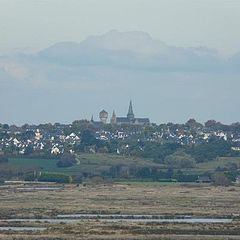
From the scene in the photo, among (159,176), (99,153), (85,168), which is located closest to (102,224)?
(159,176)

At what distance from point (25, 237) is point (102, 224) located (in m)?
11.7

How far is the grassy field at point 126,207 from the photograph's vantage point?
196 feet

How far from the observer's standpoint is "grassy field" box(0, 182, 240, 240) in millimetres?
59875

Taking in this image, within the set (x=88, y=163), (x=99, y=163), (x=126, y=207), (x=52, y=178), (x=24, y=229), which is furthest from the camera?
(x=88, y=163)

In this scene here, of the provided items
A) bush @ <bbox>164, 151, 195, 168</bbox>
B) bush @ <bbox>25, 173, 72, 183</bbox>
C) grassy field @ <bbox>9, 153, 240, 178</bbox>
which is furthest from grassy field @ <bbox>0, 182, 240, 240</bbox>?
bush @ <bbox>164, 151, 195, 168</bbox>

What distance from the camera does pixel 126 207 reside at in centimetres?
8831

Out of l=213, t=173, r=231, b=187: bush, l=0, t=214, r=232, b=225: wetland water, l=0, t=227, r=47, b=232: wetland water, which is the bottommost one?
l=0, t=227, r=47, b=232: wetland water

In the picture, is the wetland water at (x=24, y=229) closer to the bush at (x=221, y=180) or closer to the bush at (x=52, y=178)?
the bush at (x=221, y=180)

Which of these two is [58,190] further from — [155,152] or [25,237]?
[155,152]

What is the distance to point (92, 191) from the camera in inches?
4631

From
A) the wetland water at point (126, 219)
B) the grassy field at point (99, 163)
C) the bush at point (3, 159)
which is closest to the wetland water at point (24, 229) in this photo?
the wetland water at point (126, 219)

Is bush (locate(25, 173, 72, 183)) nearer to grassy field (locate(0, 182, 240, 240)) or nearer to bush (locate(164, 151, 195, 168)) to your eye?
grassy field (locate(0, 182, 240, 240))

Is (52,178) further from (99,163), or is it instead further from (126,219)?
(126,219)

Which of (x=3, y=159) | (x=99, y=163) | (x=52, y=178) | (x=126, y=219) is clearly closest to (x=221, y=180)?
(x=52, y=178)
